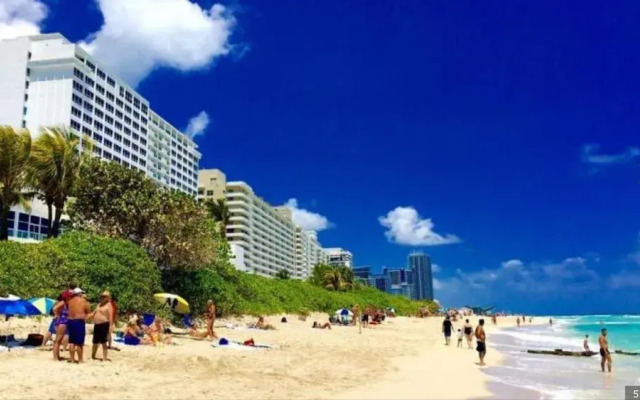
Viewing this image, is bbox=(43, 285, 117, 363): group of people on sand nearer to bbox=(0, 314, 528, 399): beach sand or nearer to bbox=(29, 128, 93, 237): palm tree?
bbox=(0, 314, 528, 399): beach sand

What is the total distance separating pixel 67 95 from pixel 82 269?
6459 cm

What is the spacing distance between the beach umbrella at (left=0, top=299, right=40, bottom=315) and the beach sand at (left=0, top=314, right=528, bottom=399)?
102cm

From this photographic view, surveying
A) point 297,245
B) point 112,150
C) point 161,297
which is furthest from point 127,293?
point 297,245

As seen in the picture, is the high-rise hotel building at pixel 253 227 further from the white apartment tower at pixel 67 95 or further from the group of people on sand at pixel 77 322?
the group of people on sand at pixel 77 322

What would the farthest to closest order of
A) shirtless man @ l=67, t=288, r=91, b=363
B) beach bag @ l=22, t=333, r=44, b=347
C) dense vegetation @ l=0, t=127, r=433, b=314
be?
dense vegetation @ l=0, t=127, r=433, b=314 < beach bag @ l=22, t=333, r=44, b=347 < shirtless man @ l=67, t=288, r=91, b=363

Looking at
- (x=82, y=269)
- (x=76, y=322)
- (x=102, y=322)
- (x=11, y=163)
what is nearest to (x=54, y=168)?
(x=11, y=163)

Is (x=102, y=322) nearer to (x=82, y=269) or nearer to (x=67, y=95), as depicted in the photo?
(x=82, y=269)

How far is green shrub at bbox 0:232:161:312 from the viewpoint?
19328 millimetres

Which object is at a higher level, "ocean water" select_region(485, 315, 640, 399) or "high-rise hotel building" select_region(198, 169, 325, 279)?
"high-rise hotel building" select_region(198, 169, 325, 279)

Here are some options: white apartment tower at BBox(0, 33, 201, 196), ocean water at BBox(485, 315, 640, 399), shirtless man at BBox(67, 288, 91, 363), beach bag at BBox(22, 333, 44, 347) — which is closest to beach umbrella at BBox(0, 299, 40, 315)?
beach bag at BBox(22, 333, 44, 347)

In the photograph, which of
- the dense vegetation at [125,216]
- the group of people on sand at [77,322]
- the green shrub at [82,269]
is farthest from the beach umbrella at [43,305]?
the dense vegetation at [125,216]

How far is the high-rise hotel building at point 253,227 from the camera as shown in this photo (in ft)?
382

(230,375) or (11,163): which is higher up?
(11,163)

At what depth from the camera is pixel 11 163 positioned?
2766 cm
